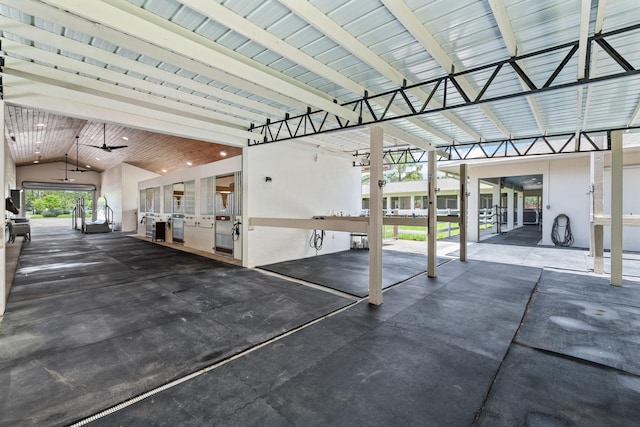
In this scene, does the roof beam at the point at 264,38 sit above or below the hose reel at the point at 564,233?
above

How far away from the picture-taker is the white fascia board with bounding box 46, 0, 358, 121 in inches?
94.7

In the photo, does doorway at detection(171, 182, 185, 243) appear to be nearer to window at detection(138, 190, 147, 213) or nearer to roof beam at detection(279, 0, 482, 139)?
window at detection(138, 190, 147, 213)

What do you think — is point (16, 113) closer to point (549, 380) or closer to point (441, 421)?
point (441, 421)

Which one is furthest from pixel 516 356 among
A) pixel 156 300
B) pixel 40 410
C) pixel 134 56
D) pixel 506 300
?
pixel 134 56

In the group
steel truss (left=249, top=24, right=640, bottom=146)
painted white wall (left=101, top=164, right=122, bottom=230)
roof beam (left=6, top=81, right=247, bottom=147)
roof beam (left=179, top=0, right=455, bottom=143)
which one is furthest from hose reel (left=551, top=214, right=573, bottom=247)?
painted white wall (left=101, top=164, right=122, bottom=230)

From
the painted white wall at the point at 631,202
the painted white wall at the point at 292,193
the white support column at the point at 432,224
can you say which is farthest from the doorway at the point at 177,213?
the painted white wall at the point at 631,202

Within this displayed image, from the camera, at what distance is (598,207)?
6.11m

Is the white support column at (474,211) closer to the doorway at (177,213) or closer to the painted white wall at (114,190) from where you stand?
the doorway at (177,213)

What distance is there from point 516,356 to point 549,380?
39cm

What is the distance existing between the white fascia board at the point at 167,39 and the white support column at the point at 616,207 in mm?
5674

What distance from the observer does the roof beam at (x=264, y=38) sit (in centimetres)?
250

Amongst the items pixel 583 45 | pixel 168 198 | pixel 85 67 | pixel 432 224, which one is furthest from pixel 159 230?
pixel 583 45

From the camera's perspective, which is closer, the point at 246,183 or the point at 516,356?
the point at 516,356

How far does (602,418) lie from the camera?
1.92 m
